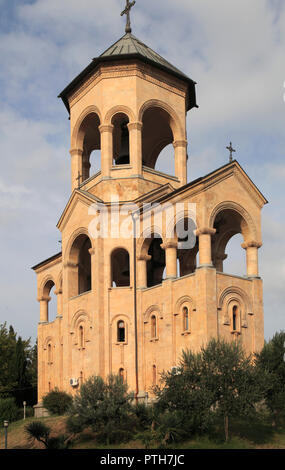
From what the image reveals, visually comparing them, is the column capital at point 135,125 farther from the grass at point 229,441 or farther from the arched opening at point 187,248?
the grass at point 229,441

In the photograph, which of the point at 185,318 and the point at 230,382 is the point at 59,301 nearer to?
the point at 185,318

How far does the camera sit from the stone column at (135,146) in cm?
3506

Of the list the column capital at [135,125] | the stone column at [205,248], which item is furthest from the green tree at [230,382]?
the column capital at [135,125]

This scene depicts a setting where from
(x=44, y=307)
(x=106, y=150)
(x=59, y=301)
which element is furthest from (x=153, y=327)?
(x=44, y=307)

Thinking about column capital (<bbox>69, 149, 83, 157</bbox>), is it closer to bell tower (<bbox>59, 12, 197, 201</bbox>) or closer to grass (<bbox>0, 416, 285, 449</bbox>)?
bell tower (<bbox>59, 12, 197, 201</bbox>)

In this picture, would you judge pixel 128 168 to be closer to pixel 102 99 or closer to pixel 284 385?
pixel 102 99

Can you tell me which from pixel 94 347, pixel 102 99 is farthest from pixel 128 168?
pixel 94 347

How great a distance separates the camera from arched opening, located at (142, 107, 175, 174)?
125ft

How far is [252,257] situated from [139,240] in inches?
250

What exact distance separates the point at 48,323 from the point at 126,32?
2068 centimetres

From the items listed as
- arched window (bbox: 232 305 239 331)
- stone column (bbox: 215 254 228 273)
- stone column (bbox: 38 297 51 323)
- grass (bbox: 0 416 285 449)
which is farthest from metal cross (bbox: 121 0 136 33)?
grass (bbox: 0 416 285 449)

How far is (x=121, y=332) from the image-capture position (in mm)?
33406

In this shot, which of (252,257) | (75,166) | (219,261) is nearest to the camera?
(252,257)

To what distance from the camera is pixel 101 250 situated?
33.8 metres
